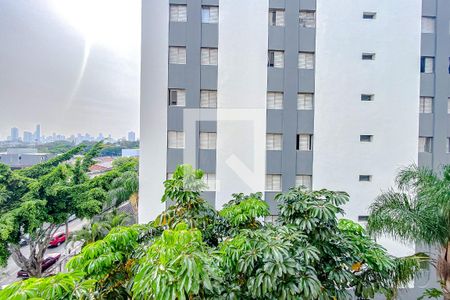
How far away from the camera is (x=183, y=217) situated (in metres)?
3.26

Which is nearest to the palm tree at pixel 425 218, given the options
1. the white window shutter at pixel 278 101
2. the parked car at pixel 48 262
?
the white window shutter at pixel 278 101

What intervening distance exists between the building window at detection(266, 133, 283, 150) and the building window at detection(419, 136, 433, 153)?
361 centimetres

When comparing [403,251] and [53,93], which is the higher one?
[53,93]

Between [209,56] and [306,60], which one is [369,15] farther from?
[209,56]

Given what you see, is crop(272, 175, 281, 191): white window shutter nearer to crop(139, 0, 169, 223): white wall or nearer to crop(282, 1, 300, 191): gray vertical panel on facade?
crop(282, 1, 300, 191): gray vertical panel on facade

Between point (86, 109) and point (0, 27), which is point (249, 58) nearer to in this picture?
point (86, 109)

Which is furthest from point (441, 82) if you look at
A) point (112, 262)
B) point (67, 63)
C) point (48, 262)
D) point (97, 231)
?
point (48, 262)

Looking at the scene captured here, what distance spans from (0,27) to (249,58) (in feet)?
17.9

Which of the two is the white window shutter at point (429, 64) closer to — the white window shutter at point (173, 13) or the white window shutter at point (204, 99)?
the white window shutter at point (204, 99)

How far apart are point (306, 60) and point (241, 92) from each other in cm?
185

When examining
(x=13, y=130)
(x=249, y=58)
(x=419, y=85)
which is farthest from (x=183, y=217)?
(x=419, y=85)

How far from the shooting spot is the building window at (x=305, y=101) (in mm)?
5820

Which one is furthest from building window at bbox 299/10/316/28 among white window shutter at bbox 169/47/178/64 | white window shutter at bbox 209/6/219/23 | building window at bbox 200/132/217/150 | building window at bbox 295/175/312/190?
building window at bbox 295/175/312/190

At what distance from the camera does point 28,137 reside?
5871 mm
